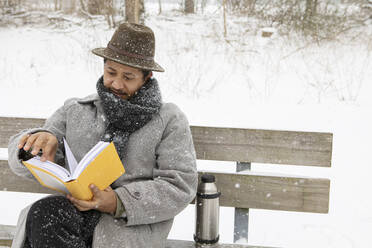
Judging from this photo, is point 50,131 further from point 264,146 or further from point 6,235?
point 264,146

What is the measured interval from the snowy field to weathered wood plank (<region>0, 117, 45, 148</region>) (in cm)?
110

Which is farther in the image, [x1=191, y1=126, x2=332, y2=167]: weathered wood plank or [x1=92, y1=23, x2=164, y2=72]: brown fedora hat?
[x1=191, y1=126, x2=332, y2=167]: weathered wood plank

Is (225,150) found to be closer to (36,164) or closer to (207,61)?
(36,164)

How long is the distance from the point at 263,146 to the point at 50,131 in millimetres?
1281

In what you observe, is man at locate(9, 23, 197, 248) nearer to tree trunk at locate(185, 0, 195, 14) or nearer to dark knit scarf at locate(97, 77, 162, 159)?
dark knit scarf at locate(97, 77, 162, 159)

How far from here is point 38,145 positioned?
192 cm

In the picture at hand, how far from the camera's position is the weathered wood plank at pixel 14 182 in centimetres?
252

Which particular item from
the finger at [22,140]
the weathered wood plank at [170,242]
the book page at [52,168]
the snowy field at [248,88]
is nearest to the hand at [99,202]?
the book page at [52,168]

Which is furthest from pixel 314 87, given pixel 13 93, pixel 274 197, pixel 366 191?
pixel 13 93

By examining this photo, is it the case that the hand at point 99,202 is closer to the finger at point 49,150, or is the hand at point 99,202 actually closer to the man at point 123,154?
the man at point 123,154

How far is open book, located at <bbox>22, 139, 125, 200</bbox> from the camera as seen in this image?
5.39ft

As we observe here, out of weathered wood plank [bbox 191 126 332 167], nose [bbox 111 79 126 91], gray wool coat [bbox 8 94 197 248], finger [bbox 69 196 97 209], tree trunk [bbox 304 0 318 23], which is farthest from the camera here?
tree trunk [bbox 304 0 318 23]

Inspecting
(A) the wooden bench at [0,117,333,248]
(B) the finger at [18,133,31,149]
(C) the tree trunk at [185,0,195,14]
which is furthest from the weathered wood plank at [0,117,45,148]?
(C) the tree trunk at [185,0,195,14]

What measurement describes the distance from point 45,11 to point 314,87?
323 inches
